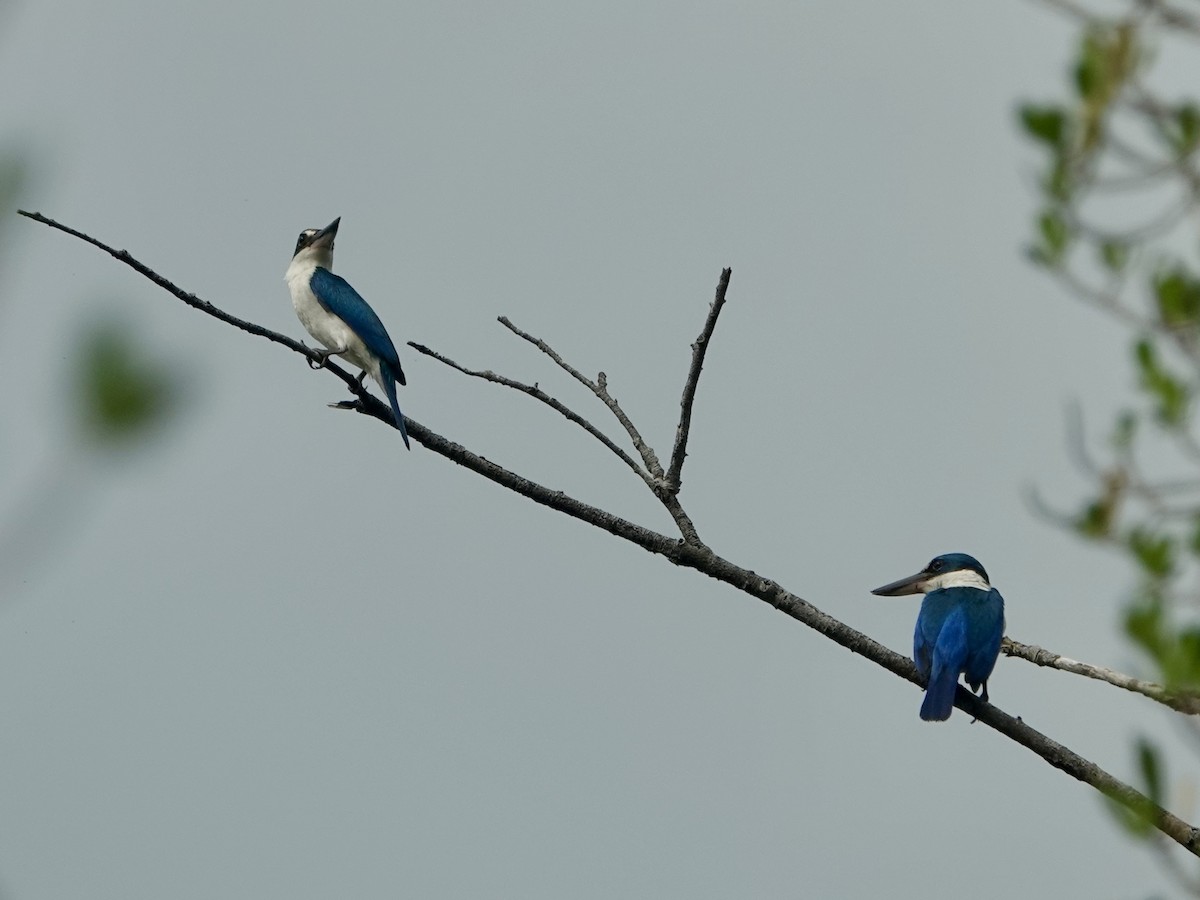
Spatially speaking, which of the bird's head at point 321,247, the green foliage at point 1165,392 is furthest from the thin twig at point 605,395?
the bird's head at point 321,247

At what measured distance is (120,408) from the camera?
192 cm

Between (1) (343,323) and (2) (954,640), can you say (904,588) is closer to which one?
(2) (954,640)

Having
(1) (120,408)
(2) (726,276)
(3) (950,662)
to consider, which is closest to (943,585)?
(3) (950,662)

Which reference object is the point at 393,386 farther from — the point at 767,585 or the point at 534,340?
the point at 767,585

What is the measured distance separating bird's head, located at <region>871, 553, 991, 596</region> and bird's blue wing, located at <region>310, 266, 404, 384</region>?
309cm

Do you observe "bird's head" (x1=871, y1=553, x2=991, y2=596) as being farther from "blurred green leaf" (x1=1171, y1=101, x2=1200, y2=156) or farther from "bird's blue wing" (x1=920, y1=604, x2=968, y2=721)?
"blurred green leaf" (x1=1171, y1=101, x2=1200, y2=156)

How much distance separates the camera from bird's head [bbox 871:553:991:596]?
9.03 meters

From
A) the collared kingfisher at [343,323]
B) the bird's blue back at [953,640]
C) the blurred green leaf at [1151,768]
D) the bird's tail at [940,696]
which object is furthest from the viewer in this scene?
the collared kingfisher at [343,323]

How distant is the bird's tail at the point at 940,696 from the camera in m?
6.60

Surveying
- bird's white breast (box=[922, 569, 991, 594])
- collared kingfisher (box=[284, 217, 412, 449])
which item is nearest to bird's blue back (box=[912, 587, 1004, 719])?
bird's white breast (box=[922, 569, 991, 594])

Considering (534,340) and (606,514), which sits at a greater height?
(534,340)

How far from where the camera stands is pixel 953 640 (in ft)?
23.5

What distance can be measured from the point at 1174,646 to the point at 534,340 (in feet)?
11.7

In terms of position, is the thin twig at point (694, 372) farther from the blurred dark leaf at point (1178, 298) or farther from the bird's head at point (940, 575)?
the bird's head at point (940, 575)
